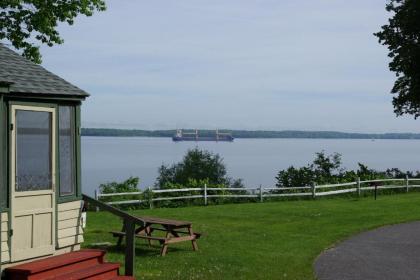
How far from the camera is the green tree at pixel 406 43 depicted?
127 ft

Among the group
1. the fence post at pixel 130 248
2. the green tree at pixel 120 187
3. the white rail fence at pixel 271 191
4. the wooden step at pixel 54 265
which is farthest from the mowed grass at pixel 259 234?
the green tree at pixel 120 187

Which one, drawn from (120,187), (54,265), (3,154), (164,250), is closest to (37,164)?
(3,154)

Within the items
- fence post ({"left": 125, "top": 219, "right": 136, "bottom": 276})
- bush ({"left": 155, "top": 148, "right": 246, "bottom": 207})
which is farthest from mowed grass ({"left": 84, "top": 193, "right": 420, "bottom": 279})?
bush ({"left": 155, "top": 148, "right": 246, "bottom": 207})

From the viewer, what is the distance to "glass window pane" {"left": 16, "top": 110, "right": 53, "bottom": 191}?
898 cm

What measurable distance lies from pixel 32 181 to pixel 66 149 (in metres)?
1.00

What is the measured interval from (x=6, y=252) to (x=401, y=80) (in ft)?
126

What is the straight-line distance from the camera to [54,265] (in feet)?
28.6

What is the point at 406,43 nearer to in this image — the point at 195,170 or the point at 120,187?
the point at 195,170

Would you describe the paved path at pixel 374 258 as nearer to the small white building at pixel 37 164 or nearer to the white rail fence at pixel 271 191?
the small white building at pixel 37 164

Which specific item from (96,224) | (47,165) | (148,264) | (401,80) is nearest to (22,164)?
(47,165)

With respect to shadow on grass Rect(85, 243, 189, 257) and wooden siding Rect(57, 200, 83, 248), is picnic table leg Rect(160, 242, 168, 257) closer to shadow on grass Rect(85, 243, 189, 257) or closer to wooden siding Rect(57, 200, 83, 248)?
shadow on grass Rect(85, 243, 189, 257)

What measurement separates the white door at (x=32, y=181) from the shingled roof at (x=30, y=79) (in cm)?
27

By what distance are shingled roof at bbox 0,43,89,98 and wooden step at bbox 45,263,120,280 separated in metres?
2.62

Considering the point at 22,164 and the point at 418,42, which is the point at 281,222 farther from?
the point at 418,42
